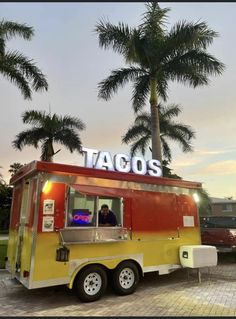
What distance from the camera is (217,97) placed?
15.6 metres

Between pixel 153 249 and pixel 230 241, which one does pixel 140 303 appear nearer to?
pixel 153 249

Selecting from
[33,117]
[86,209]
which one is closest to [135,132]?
[33,117]

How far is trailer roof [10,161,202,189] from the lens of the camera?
6.85m

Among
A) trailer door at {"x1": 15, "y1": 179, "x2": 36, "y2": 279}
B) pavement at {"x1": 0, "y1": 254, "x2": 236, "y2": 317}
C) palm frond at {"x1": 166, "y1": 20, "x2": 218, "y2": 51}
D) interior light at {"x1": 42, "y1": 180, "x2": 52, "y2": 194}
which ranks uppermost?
palm frond at {"x1": 166, "y1": 20, "x2": 218, "y2": 51}

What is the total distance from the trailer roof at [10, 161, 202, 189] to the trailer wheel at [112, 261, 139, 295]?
6.66 ft

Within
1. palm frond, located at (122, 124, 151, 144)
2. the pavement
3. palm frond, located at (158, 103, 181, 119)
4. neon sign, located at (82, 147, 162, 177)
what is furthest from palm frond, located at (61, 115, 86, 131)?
the pavement

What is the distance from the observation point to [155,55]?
16406 millimetres

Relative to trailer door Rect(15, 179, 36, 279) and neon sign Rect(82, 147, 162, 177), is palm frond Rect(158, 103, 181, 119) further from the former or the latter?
trailer door Rect(15, 179, 36, 279)

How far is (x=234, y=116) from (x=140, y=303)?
11.4 metres

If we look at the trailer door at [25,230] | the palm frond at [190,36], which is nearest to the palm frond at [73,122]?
the palm frond at [190,36]

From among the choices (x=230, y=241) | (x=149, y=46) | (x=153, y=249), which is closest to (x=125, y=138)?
(x=149, y=46)

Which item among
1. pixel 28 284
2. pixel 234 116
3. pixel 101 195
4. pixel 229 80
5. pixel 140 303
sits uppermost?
pixel 229 80

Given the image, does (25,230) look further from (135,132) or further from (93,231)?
(135,132)

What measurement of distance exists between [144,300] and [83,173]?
3038 millimetres
